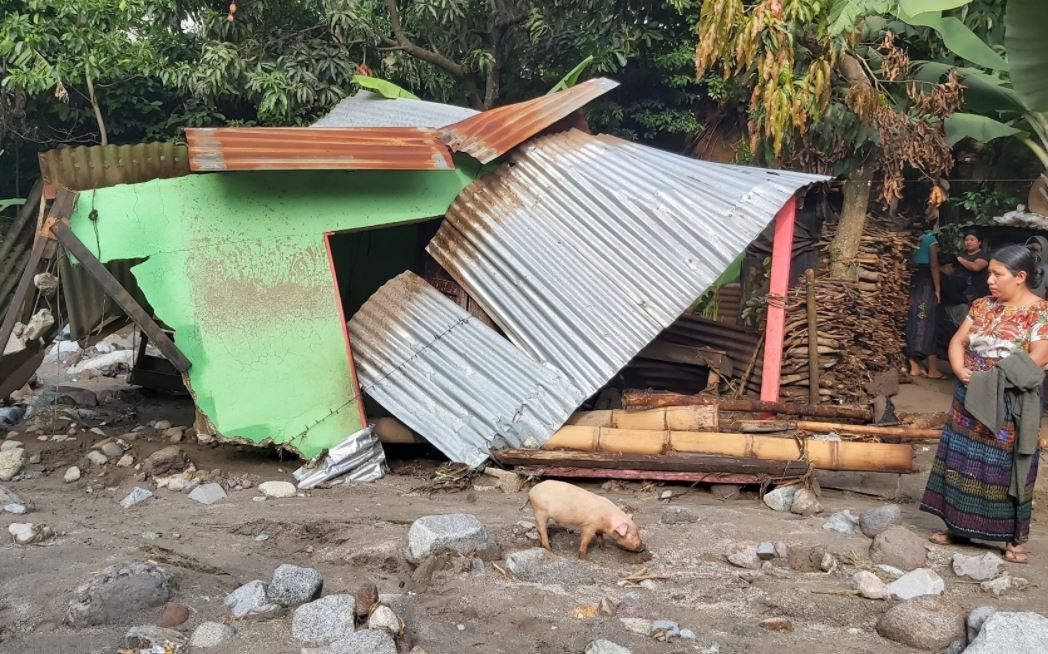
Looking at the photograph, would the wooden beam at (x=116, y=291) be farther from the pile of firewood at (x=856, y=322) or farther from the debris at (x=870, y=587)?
the pile of firewood at (x=856, y=322)

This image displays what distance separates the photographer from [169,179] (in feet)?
19.8

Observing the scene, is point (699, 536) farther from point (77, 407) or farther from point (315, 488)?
point (77, 407)

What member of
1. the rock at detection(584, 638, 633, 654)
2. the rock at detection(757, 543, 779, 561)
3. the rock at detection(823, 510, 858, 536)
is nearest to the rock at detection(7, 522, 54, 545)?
the rock at detection(584, 638, 633, 654)

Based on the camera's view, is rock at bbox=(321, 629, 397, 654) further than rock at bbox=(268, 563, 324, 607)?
No

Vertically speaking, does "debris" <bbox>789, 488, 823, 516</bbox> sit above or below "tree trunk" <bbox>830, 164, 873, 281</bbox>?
below

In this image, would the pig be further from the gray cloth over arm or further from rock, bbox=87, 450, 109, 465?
rock, bbox=87, 450, 109, 465

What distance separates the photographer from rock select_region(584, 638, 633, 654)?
3.42 metres

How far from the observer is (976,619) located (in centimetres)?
360

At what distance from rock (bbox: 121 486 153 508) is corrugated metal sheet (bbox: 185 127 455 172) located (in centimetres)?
224

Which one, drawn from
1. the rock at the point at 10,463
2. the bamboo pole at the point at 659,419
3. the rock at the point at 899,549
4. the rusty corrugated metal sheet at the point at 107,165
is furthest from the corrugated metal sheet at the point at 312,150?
the rock at the point at 899,549

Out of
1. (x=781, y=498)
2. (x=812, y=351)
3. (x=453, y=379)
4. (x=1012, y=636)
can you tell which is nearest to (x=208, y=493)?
(x=453, y=379)

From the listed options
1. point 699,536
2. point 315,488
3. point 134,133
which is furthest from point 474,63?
point 699,536

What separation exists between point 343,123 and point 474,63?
4.42 meters

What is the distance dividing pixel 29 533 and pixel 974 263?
8510 mm
